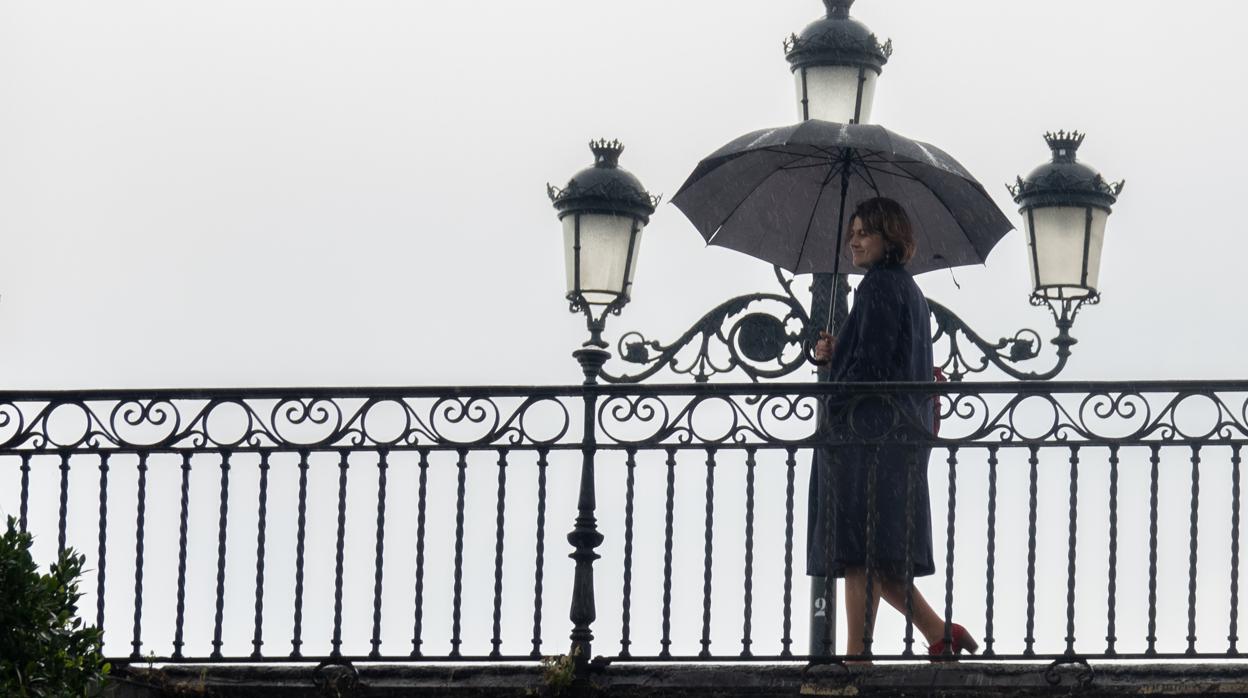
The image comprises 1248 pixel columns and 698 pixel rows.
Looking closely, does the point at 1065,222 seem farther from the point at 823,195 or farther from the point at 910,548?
the point at 910,548

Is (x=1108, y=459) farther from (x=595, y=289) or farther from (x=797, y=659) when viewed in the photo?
(x=595, y=289)

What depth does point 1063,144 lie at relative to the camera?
13258mm

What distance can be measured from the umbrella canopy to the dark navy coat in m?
0.75

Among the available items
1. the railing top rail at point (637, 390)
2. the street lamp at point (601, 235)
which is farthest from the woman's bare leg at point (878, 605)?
the street lamp at point (601, 235)

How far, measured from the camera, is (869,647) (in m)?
10.2

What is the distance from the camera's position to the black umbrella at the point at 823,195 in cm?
1120

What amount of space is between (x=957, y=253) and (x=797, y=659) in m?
2.55

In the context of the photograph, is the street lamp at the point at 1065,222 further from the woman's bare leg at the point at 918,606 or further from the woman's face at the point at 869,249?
the woman's bare leg at the point at 918,606

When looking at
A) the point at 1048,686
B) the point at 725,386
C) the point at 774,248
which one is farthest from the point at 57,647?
the point at 774,248

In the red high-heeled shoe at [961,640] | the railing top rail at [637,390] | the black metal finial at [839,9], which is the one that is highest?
the black metal finial at [839,9]

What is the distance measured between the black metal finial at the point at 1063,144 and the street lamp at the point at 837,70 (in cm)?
107

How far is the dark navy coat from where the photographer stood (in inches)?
411

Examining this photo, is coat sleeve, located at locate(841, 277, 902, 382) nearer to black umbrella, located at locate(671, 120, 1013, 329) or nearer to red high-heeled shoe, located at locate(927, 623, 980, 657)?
black umbrella, located at locate(671, 120, 1013, 329)

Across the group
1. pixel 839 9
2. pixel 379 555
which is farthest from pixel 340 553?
pixel 839 9
